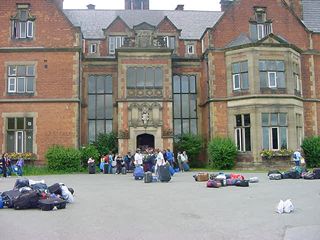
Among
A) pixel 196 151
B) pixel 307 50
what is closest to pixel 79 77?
pixel 196 151

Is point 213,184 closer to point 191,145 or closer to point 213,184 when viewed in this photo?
point 213,184

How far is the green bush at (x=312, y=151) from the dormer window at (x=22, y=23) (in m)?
21.4

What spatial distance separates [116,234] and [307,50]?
2868cm

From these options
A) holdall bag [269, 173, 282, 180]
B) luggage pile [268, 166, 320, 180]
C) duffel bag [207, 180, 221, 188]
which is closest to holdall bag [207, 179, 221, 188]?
duffel bag [207, 180, 221, 188]

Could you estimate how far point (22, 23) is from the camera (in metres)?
31.0

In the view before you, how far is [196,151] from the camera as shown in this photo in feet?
105

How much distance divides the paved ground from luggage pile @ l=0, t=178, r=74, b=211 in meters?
0.29

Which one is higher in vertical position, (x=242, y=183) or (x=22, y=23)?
(x=22, y=23)

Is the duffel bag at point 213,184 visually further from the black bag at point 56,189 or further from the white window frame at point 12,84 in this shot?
the white window frame at point 12,84

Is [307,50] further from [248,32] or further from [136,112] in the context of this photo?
[136,112]

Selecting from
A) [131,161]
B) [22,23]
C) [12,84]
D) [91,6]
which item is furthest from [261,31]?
[91,6]

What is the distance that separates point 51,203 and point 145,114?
777 inches

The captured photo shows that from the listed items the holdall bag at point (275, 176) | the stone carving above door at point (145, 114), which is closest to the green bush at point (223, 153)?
the stone carving above door at point (145, 114)

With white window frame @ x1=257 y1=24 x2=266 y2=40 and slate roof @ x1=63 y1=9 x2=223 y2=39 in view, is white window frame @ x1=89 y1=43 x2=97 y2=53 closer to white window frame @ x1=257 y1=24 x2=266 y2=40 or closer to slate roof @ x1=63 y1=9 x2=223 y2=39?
slate roof @ x1=63 y1=9 x2=223 y2=39
